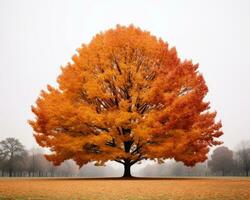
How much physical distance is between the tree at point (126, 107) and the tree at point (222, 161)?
194 ft

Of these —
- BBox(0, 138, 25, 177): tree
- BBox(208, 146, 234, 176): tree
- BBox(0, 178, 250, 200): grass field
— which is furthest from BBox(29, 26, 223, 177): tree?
BBox(208, 146, 234, 176): tree

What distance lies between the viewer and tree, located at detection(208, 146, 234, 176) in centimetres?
8850

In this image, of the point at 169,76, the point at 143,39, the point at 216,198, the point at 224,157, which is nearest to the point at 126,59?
the point at 143,39

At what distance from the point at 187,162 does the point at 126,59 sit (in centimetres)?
1111

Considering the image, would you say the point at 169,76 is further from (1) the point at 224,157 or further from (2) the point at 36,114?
(1) the point at 224,157

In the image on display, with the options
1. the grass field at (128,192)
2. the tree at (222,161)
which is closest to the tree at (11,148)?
the tree at (222,161)

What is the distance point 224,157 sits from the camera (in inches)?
3654

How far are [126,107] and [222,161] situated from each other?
215 feet

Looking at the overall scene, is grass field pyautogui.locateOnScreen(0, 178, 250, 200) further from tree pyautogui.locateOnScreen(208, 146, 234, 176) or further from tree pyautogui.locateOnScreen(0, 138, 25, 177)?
tree pyautogui.locateOnScreen(208, 146, 234, 176)

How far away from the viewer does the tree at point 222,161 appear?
8850 cm

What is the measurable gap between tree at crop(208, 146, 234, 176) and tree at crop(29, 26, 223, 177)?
59146 millimetres

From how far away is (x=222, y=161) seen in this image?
91188 mm

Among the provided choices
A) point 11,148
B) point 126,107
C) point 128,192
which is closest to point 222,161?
point 11,148

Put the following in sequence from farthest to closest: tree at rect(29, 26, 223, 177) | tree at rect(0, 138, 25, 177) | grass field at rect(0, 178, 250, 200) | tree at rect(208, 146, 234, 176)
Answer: tree at rect(208, 146, 234, 176) → tree at rect(0, 138, 25, 177) → tree at rect(29, 26, 223, 177) → grass field at rect(0, 178, 250, 200)
